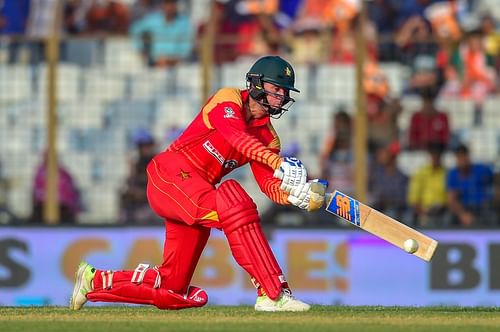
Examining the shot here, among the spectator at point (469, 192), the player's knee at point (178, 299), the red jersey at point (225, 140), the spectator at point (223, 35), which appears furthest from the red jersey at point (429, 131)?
the player's knee at point (178, 299)

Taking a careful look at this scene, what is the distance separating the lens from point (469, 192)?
44.2ft

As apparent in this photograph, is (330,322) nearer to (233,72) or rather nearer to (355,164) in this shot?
(355,164)

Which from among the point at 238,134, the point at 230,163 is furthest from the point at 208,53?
the point at 238,134

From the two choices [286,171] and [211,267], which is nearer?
[286,171]

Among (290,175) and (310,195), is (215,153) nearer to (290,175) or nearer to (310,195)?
(290,175)

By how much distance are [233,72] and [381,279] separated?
9.17ft

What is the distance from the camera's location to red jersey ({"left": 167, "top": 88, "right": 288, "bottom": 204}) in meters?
8.05

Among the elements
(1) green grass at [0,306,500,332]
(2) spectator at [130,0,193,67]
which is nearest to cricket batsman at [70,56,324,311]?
(1) green grass at [0,306,500,332]

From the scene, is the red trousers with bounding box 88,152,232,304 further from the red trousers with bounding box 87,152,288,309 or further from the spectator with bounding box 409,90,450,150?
the spectator with bounding box 409,90,450,150

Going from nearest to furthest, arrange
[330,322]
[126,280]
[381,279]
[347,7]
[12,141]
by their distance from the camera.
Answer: [330,322]
[126,280]
[381,279]
[12,141]
[347,7]

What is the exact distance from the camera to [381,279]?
510 inches

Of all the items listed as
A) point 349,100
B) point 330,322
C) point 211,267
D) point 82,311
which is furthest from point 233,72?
point 330,322

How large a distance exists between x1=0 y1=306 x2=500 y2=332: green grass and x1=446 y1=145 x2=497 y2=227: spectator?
4.65 m

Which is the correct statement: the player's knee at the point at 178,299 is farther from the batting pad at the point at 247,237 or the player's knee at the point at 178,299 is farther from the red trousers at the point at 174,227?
the batting pad at the point at 247,237
